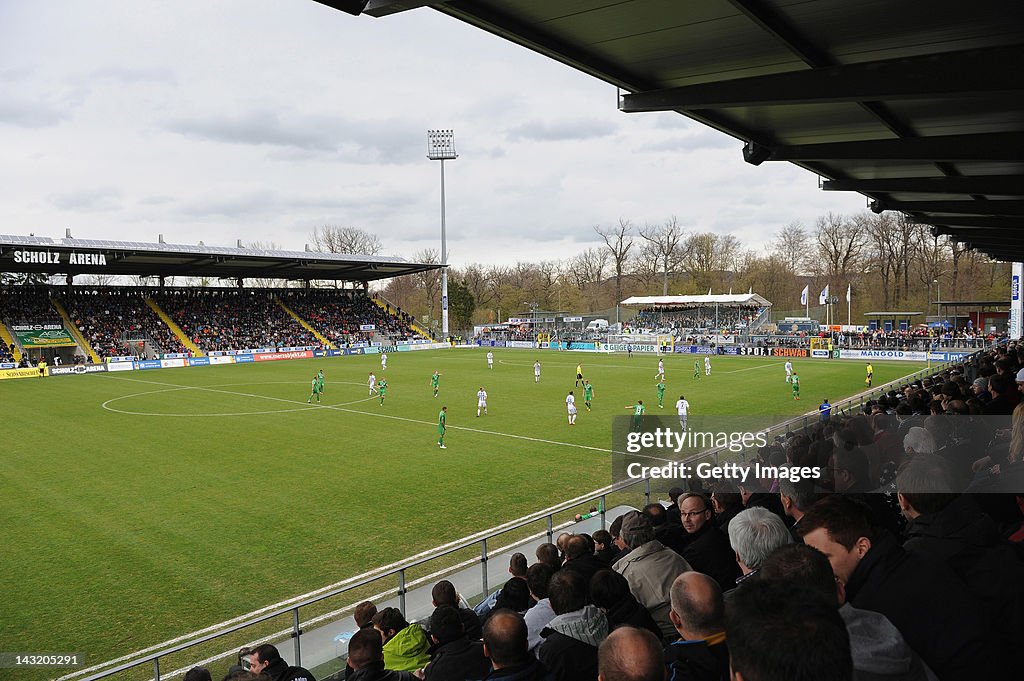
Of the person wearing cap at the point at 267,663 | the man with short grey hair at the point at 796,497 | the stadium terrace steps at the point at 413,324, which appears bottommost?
the person wearing cap at the point at 267,663

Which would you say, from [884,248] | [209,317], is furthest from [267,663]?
[884,248]

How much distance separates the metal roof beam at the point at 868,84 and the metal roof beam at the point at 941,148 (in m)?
2.81

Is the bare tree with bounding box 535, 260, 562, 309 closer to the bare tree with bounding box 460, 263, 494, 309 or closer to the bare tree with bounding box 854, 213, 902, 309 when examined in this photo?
the bare tree with bounding box 460, 263, 494, 309

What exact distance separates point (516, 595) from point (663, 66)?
6315 mm

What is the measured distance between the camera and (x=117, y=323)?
54.5m

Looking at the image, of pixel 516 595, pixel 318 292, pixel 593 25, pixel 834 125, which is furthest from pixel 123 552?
pixel 318 292

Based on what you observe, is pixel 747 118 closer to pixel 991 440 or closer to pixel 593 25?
pixel 593 25

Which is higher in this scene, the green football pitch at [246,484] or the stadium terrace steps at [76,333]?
the stadium terrace steps at [76,333]

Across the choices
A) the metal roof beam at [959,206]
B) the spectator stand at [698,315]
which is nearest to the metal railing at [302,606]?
the metal roof beam at [959,206]

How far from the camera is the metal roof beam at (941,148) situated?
920 cm

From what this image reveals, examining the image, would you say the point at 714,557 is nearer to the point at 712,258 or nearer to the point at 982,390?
the point at 982,390

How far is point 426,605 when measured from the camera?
8.59m

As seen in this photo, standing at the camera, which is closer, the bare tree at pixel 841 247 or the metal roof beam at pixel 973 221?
the metal roof beam at pixel 973 221

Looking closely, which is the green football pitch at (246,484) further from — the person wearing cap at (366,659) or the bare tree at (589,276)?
the bare tree at (589,276)
